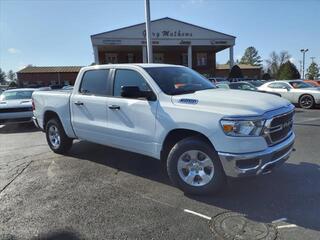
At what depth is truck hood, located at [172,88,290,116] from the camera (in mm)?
4074

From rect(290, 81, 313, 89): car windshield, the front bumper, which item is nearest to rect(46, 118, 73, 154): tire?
the front bumper

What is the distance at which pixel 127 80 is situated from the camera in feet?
17.8

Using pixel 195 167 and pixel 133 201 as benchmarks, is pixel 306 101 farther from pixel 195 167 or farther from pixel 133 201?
pixel 133 201

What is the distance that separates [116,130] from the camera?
544 centimetres

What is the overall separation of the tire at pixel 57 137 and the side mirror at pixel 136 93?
273 centimetres

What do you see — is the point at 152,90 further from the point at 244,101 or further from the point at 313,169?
the point at 313,169

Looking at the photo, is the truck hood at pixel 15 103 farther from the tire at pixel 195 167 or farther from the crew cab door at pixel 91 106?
the tire at pixel 195 167

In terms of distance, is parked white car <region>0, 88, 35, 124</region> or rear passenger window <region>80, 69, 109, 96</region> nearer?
rear passenger window <region>80, 69, 109, 96</region>

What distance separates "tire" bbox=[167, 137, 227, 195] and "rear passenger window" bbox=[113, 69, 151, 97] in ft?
3.86

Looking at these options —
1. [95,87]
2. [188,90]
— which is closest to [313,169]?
[188,90]

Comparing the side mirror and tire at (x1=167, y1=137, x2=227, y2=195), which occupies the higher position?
the side mirror

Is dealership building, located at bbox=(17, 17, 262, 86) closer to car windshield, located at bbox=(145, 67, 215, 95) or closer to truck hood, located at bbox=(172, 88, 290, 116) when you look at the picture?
car windshield, located at bbox=(145, 67, 215, 95)

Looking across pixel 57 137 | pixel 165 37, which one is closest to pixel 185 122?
pixel 57 137

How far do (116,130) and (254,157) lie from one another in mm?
2467
